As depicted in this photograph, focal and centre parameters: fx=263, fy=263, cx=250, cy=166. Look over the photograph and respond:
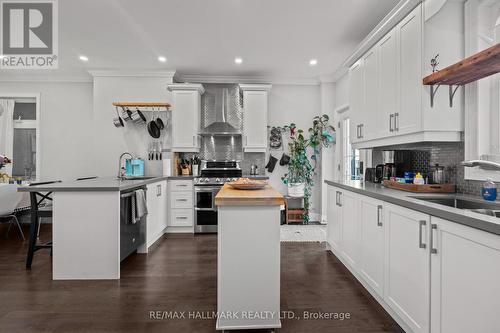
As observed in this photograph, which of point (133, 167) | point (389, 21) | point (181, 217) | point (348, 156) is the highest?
point (389, 21)

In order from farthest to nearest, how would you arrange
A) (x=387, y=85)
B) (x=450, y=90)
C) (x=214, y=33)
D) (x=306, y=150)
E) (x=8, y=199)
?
(x=306, y=150), (x=8, y=199), (x=214, y=33), (x=387, y=85), (x=450, y=90)

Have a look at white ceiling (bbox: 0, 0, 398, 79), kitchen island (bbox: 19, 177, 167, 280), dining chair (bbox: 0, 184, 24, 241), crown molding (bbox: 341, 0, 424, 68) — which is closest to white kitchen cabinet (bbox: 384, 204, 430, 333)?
crown molding (bbox: 341, 0, 424, 68)

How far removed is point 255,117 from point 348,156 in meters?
1.80

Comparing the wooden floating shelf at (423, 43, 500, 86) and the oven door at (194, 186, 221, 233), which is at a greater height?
the wooden floating shelf at (423, 43, 500, 86)

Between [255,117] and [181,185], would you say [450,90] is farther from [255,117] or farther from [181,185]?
[181,185]

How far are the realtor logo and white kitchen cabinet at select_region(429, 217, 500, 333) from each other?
12.9 ft

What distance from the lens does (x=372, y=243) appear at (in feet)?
7.08

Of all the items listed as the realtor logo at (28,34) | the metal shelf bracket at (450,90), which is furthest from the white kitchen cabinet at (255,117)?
the metal shelf bracket at (450,90)

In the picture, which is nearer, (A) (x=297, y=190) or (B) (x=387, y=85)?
(B) (x=387, y=85)

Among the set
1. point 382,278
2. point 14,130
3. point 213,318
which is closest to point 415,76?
point 382,278

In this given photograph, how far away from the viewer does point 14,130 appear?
16.3ft

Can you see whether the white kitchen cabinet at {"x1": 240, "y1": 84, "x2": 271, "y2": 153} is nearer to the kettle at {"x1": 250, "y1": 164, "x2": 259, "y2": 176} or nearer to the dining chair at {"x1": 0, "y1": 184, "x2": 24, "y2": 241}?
the kettle at {"x1": 250, "y1": 164, "x2": 259, "y2": 176}

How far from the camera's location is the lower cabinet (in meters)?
1.15

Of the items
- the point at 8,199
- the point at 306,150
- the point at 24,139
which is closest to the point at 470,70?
the point at 306,150
